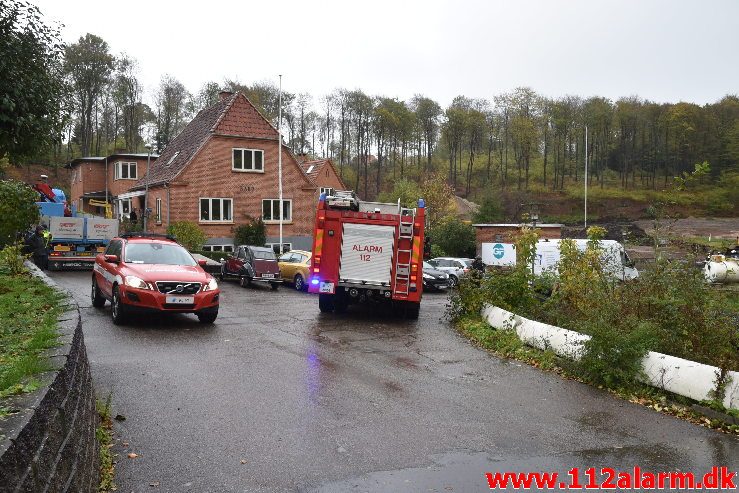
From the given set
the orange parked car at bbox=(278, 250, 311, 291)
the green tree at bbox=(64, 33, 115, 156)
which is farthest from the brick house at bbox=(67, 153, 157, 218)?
the orange parked car at bbox=(278, 250, 311, 291)

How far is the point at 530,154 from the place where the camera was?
7694cm

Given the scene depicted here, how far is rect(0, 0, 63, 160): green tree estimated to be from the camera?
793cm

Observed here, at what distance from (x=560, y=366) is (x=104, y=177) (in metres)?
53.0

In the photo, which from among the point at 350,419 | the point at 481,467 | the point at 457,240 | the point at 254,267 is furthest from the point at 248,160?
the point at 481,467

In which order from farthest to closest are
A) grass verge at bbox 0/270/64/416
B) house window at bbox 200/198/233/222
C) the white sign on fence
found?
house window at bbox 200/198/233/222 < the white sign on fence < grass verge at bbox 0/270/64/416

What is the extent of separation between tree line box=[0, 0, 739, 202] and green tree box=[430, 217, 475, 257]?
89.4 feet

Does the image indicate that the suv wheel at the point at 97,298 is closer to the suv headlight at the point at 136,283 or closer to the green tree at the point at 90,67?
the suv headlight at the point at 136,283

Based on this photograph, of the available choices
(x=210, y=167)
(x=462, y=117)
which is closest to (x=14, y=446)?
(x=210, y=167)

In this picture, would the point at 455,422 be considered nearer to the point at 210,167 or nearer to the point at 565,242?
the point at 565,242

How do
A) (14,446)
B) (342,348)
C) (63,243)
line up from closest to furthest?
(14,446), (342,348), (63,243)

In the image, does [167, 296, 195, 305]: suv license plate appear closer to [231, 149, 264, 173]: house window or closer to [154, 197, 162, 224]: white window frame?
[154, 197, 162, 224]: white window frame

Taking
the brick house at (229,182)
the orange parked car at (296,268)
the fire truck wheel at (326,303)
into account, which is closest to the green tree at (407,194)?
the brick house at (229,182)

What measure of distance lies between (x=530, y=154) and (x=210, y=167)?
50756 mm

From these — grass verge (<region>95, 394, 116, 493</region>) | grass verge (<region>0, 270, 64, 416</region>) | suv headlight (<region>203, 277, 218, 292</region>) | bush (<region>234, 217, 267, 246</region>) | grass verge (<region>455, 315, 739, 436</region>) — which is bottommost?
grass verge (<region>455, 315, 739, 436</region>)
